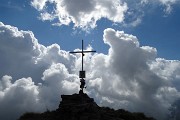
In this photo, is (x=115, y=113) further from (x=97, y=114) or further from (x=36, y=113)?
(x=36, y=113)

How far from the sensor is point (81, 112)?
5431cm

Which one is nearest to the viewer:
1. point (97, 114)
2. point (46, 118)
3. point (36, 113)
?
point (97, 114)

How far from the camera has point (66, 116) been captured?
55500 millimetres

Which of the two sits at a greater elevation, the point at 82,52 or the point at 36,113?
the point at 82,52

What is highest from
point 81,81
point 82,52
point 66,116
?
point 82,52

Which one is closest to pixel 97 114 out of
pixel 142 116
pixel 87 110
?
pixel 87 110

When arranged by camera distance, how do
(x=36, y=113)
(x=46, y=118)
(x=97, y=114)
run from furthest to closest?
(x=36, y=113) < (x=46, y=118) < (x=97, y=114)

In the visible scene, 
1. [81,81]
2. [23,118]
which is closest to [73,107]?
[81,81]

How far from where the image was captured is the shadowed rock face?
5419 centimetres

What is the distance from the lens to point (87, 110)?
54562 millimetres

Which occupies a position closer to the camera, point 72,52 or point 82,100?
point 82,100

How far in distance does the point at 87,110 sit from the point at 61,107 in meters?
4.69

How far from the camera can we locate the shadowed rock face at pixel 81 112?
54.2 meters

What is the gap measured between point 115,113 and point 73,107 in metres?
6.88
